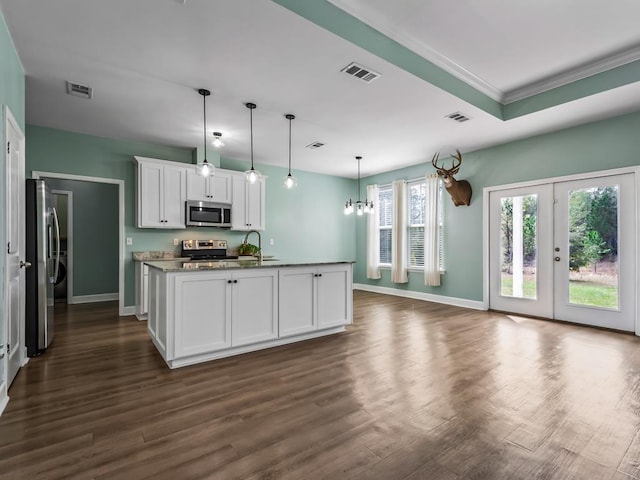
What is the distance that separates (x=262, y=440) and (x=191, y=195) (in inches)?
174

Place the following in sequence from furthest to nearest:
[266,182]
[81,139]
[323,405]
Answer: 1. [266,182]
2. [81,139]
3. [323,405]

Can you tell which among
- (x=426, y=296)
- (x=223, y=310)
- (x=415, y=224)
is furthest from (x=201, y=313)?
(x=415, y=224)

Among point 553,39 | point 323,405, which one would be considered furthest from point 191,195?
point 553,39

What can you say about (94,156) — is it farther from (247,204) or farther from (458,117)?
(458,117)

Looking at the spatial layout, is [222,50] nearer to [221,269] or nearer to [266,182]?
[221,269]

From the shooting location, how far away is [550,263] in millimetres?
4805

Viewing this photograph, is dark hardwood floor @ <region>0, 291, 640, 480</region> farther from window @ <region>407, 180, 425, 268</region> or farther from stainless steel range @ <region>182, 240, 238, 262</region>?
window @ <region>407, 180, 425, 268</region>

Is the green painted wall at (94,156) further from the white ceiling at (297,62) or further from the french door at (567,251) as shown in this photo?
the french door at (567,251)

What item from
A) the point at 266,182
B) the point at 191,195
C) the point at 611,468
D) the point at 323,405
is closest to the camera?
the point at 611,468

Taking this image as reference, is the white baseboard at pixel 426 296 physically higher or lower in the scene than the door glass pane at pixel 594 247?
lower

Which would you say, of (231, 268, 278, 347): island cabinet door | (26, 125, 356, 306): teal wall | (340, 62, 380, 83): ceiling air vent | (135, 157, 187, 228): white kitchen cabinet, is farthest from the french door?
(135, 157, 187, 228): white kitchen cabinet

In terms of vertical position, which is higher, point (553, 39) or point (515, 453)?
point (553, 39)

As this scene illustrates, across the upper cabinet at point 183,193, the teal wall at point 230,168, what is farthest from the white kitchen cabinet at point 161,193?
the teal wall at point 230,168

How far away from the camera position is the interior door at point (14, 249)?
2.45 metres
